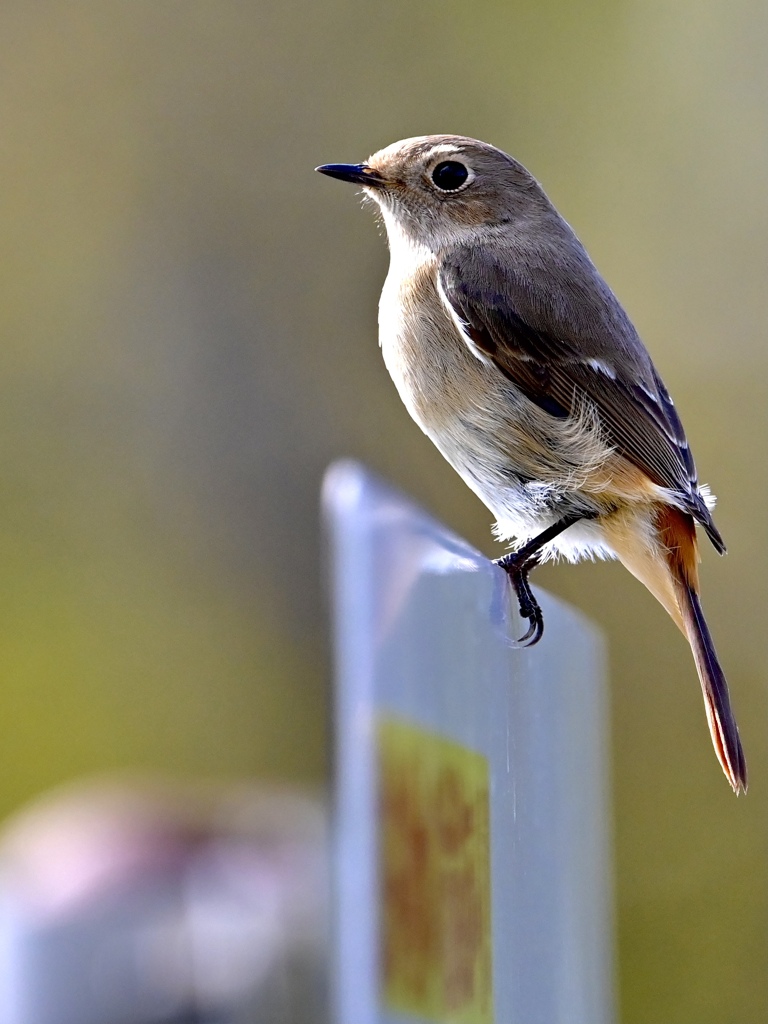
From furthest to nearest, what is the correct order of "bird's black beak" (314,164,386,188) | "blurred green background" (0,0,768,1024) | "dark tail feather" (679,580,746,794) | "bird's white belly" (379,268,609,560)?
1. "blurred green background" (0,0,768,1024)
2. "bird's black beak" (314,164,386,188)
3. "bird's white belly" (379,268,609,560)
4. "dark tail feather" (679,580,746,794)

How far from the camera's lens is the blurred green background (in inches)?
127

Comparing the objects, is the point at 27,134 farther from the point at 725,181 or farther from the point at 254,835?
the point at 254,835

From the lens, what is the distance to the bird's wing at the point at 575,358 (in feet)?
4.69

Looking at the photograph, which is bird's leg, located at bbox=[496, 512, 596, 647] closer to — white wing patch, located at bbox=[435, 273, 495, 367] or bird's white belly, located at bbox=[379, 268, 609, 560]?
bird's white belly, located at bbox=[379, 268, 609, 560]

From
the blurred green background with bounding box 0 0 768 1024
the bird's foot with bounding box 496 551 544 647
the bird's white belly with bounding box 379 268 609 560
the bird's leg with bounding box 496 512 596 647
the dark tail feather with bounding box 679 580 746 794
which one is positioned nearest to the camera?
the bird's foot with bounding box 496 551 544 647

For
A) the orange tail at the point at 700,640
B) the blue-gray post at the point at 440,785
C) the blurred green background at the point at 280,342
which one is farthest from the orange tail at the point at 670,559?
the blurred green background at the point at 280,342

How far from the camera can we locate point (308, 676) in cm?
337

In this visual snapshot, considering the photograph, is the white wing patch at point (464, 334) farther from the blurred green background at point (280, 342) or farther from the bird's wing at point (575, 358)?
the blurred green background at point (280, 342)

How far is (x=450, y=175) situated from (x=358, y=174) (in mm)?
118

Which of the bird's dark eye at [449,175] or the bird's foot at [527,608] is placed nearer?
the bird's foot at [527,608]

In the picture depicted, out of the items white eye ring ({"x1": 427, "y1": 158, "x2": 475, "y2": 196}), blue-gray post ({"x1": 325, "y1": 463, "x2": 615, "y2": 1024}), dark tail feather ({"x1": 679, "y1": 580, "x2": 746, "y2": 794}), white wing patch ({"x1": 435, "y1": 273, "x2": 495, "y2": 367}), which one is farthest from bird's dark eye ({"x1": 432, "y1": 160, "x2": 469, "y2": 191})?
blue-gray post ({"x1": 325, "y1": 463, "x2": 615, "y2": 1024})

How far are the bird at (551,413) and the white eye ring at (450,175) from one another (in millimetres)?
102

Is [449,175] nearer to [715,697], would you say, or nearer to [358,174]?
[358,174]

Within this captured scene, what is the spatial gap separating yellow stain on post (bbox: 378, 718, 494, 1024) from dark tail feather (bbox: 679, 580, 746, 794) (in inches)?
24.1
